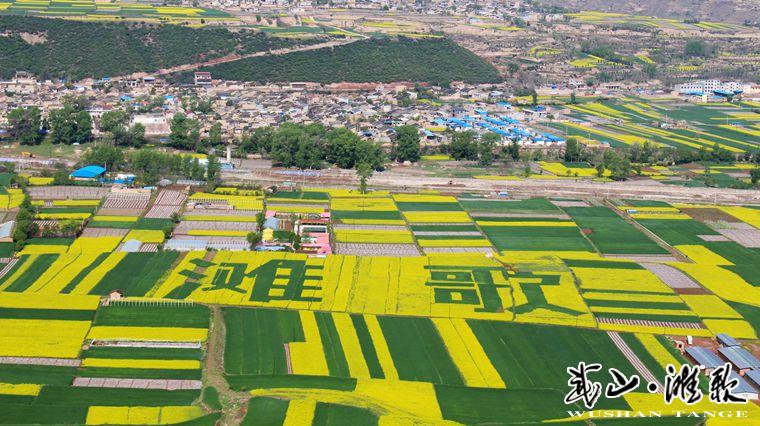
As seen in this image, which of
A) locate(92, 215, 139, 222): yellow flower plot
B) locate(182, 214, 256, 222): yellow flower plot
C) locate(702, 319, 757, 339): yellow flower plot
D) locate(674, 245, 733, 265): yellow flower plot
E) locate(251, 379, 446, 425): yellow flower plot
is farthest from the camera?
locate(182, 214, 256, 222): yellow flower plot

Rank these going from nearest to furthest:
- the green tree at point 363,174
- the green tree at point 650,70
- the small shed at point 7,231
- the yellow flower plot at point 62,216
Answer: the small shed at point 7,231
the yellow flower plot at point 62,216
the green tree at point 363,174
the green tree at point 650,70

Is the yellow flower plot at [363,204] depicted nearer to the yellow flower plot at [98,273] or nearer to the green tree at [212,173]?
the green tree at [212,173]

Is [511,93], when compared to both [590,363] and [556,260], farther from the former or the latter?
[590,363]

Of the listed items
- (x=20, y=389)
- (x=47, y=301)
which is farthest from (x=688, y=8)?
(x=20, y=389)

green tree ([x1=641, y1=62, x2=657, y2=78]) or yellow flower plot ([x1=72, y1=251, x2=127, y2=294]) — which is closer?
yellow flower plot ([x1=72, y1=251, x2=127, y2=294])

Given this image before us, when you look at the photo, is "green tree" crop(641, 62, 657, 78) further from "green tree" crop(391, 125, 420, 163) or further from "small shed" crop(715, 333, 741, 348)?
"small shed" crop(715, 333, 741, 348)

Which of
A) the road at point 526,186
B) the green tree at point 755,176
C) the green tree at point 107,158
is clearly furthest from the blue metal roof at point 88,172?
the green tree at point 755,176

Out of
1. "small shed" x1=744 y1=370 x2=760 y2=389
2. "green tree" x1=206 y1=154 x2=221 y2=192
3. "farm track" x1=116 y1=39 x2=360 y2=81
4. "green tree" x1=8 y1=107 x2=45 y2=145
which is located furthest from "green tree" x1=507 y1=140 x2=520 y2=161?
"farm track" x1=116 y1=39 x2=360 y2=81
